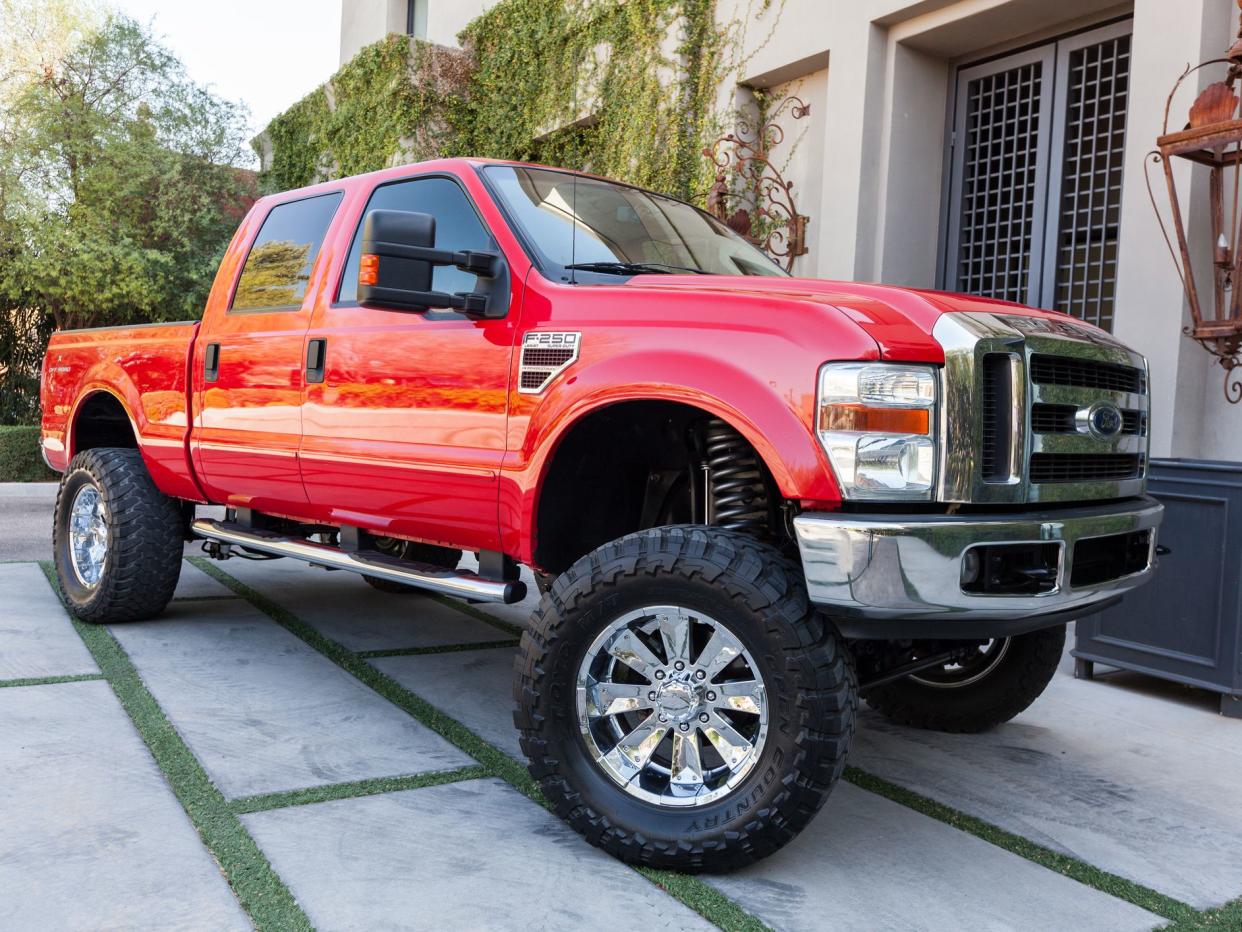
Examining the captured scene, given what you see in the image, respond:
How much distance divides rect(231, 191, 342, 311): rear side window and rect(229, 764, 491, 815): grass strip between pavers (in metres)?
2.07

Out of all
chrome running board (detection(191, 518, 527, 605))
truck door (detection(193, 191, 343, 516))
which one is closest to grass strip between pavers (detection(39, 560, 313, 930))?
chrome running board (detection(191, 518, 527, 605))

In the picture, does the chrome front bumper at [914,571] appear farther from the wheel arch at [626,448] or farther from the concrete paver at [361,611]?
the concrete paver at [361,611]

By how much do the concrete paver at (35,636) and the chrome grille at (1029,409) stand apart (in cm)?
372

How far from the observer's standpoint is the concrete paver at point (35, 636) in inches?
177

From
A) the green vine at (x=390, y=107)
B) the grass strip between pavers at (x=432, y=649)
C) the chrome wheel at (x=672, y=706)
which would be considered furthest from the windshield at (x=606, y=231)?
the green vine at (x=390, y=107)

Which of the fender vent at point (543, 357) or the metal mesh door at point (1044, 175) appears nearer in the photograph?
the fender vent at point (543, 357)

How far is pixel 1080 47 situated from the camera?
22.3 feet

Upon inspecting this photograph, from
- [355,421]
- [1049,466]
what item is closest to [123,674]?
[355,421]

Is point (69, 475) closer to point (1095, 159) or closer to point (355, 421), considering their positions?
point (355, 421)

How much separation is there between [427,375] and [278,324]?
116 centimetres

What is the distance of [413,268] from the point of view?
10.8ft

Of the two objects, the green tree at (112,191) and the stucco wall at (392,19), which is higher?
the stucco wall at (392,19)

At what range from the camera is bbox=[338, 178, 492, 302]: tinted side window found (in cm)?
379

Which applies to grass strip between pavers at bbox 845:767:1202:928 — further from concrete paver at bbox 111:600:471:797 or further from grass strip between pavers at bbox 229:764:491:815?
concrete paver at bbox 111:600:471:797
